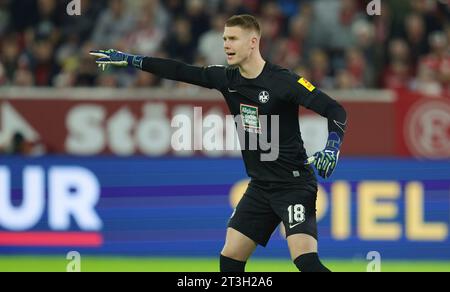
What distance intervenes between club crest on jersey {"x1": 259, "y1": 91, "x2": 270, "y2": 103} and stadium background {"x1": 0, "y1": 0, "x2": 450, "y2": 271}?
4.08m

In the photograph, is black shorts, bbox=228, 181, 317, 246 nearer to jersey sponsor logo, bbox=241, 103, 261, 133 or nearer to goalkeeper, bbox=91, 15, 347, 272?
goalkeeper, bbox=91, 15, 347, 272

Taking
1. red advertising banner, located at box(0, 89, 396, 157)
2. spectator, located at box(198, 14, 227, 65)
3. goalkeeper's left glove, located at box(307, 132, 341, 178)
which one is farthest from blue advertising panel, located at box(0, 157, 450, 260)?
goalkeeper's left glove, located at box(307, 132, 341, 178)

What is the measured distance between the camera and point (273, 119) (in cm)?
852

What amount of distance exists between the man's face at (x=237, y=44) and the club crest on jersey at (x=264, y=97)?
31cm

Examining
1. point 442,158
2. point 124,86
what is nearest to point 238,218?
point 442,158

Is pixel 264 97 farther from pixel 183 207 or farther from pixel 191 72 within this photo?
pixel 183 207

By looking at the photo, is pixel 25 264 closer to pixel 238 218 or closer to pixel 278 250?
pixel 278 250

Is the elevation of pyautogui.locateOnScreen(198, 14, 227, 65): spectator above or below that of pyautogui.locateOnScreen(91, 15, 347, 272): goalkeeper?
above

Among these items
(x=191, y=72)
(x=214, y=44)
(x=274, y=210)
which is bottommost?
(x=274, y=210)

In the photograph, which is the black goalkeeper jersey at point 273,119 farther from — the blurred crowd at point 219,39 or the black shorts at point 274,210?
the blurred crowd at point 219,39

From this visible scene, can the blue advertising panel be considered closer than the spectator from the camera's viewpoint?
Yes

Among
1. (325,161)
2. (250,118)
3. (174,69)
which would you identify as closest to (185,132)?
(174,69)

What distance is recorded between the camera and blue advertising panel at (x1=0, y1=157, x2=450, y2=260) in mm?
12734

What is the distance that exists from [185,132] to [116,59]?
509 cm
